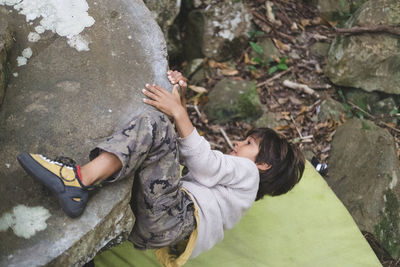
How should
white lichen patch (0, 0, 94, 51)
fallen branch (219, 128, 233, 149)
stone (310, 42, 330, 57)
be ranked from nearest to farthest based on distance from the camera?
white lichen patch (0, 0, 94, 51)
fallen branch (219, 128, 233, 149)
stone (310, 42, 330, 57)

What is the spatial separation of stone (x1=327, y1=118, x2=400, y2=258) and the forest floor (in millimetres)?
237

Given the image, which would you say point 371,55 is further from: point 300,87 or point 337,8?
point 337,8

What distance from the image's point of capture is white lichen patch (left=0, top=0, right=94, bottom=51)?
255 centimetres

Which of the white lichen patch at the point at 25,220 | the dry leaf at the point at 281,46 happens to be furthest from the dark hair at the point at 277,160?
the dry leaf at the point at 281,46

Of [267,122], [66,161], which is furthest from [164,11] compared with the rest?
[66,161]

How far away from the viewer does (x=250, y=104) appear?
4422 millimetres

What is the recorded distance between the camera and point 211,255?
322 cm

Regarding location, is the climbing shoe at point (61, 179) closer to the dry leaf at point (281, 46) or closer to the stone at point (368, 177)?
the stone at point (368, 177)

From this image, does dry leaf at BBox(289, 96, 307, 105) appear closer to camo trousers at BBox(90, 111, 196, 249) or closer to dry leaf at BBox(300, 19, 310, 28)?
dry leaf at BBox(300, 19, 310, 28)

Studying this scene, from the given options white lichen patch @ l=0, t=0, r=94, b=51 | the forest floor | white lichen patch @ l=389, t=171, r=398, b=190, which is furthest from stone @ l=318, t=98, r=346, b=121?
white lichen patch @ l=0, t=0, r=94, b=51

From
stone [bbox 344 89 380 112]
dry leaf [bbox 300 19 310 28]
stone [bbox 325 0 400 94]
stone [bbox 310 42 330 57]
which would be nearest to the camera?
stone [bbox 325 0 400 94]

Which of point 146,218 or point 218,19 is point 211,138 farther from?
point 146,218

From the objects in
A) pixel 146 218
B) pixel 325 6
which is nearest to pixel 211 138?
pixel 146 218

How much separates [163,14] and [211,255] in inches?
102
